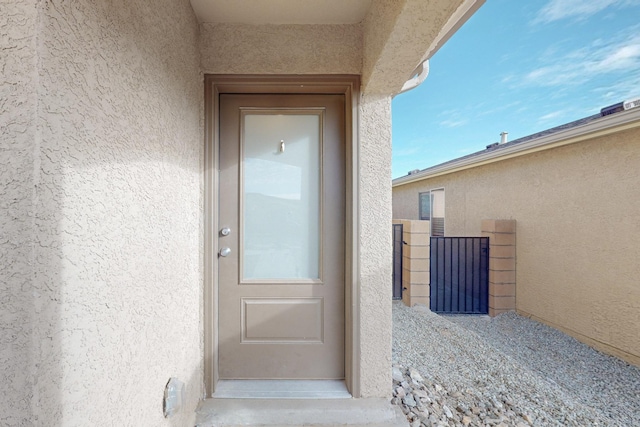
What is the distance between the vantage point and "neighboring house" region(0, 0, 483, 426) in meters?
0.82

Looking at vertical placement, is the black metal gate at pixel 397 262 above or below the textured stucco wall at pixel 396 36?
below

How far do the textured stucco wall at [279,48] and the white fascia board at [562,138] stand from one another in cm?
404

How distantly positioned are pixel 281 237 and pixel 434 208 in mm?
7738

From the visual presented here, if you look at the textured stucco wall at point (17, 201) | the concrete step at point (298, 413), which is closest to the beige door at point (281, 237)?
the concrete step at point (298, 413)

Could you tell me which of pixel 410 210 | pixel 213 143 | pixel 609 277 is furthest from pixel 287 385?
pixel 410 210

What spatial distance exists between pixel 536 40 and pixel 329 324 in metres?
9.41

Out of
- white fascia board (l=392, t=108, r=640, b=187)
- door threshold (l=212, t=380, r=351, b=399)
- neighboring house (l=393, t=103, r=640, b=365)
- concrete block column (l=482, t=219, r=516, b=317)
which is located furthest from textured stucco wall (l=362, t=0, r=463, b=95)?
concrete block column (l=482, t=219, r=516, b=317)

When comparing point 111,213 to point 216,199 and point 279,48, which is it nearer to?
point 216,199

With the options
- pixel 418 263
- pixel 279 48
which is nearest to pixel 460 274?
→ pixel 418 263

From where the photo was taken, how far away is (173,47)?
5.58 feet

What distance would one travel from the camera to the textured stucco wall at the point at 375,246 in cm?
219

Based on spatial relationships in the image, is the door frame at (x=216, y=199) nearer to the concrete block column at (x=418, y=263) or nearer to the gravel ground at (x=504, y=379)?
the gravel ground at (x=504, y=379)

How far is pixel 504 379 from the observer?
2.78m

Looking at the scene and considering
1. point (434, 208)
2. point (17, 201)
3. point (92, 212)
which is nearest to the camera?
point (17, 201)
